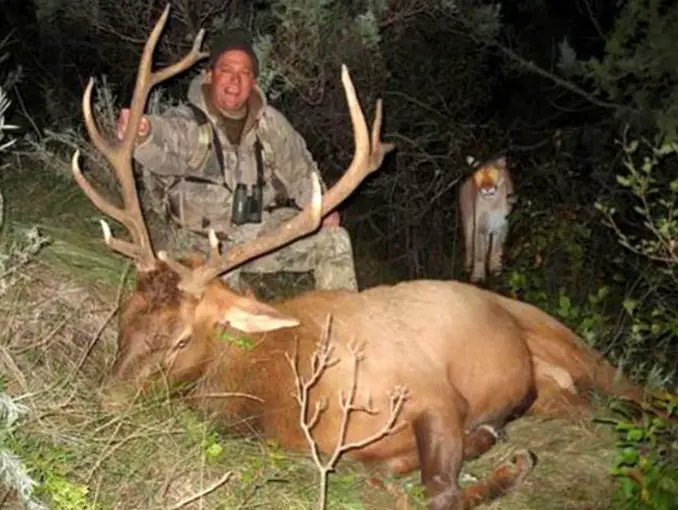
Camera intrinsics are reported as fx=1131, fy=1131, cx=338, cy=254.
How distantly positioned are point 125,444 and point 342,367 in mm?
1221

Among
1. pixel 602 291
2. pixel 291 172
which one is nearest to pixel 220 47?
pixel 291 172

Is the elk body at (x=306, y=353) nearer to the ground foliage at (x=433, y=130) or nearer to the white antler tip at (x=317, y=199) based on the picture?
the white antler tip at (x=317, y=199)

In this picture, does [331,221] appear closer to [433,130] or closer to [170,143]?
[170,143]

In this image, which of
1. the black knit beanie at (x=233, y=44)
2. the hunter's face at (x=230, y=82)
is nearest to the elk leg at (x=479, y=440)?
the hunter's face at (x=230, y=82)

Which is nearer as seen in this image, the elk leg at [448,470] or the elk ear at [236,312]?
the elk leg at [448,470]

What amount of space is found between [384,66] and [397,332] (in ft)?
12.0

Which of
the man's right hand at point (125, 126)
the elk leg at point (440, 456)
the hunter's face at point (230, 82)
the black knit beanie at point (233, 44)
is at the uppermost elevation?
the black knit beanie at point (233, 44)

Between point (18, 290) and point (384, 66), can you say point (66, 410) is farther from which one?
point (384, 66)

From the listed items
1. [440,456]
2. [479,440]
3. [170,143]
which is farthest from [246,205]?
[440,456]

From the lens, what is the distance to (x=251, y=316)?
Answer: 5117 millimetres

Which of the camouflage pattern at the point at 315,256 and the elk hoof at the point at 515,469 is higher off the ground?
the camouflage pattern at the point at 315,256

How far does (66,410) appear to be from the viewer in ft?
13.4

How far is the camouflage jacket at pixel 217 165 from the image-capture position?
6.40 m

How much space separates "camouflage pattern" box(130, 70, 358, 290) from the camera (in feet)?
21.2
